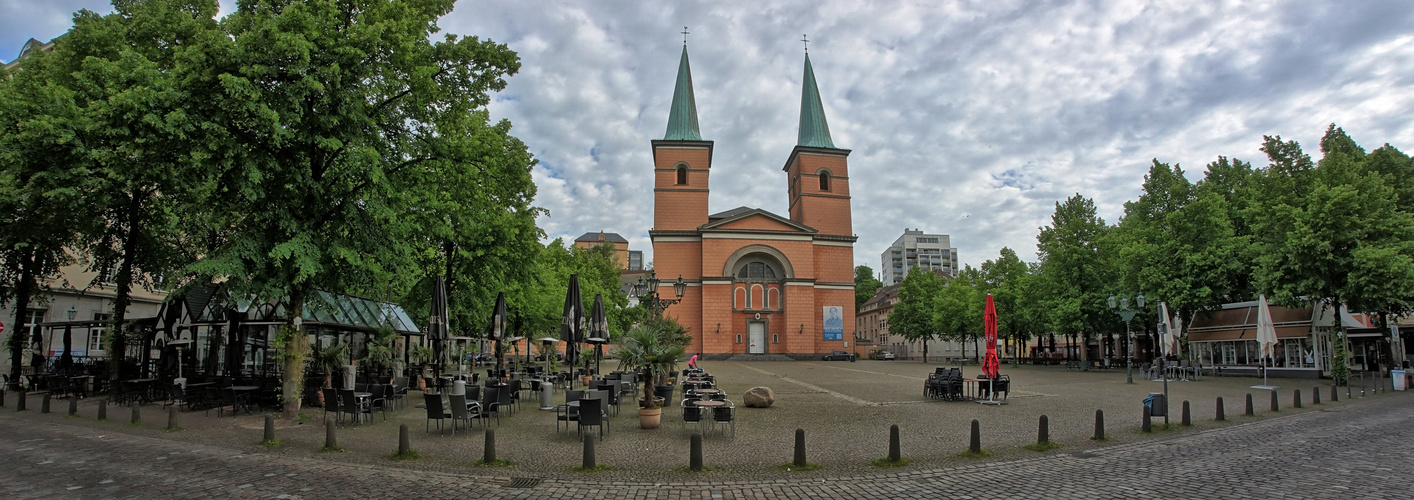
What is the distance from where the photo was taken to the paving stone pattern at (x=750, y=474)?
712 cm

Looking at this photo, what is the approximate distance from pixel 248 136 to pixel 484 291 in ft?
32.5

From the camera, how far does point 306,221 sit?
1285 cm

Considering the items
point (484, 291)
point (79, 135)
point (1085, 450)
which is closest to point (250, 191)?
point (79, 135)

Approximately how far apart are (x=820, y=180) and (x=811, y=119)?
Answer: 264 inches

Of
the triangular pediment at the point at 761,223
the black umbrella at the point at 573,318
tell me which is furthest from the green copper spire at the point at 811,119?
the black umbrella at the point at 573,318

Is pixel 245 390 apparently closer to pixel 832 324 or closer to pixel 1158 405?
pixel 1158 405

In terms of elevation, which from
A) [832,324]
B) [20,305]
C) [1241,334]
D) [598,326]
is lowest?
[1241,334]

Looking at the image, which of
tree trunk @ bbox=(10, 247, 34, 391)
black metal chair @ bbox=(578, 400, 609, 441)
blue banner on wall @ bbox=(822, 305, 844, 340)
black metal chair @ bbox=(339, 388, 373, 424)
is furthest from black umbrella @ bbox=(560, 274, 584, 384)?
blue banner on wall @ bbox=(822, 305, 844, 340)

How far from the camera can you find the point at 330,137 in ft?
38.9

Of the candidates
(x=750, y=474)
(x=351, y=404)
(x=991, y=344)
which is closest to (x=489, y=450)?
(x=750, y=474)

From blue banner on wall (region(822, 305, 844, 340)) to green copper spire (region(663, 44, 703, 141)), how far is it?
67.1 ft

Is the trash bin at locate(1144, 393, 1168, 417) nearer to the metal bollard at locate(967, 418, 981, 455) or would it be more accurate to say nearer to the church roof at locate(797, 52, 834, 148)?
the metal bollard at locate(967, 418, 981, 455)

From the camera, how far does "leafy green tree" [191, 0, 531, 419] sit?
37.2 feet

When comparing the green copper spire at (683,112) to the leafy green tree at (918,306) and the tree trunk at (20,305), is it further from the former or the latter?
the tree trunk at (20,305)
